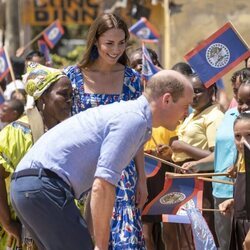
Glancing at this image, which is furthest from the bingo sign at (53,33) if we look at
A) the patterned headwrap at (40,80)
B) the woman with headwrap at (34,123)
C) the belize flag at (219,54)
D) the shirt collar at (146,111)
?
the shirt collar at (146,111)

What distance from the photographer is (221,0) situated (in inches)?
638

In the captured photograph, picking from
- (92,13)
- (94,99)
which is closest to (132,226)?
(94,99)

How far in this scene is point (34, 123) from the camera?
6.78 m

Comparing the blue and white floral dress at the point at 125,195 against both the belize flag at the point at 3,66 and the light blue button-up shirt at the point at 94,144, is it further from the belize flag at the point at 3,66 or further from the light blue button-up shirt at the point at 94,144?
the belize flag at the point at 3,66

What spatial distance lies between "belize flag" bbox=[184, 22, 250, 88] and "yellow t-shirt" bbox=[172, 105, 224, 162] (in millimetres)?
470

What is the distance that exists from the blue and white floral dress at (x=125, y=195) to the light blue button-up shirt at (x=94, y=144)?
1.12 meters

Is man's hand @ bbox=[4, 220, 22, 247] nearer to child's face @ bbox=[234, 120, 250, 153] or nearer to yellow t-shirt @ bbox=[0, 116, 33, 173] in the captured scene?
yellow t-shirt @ bbox=[0, 116, 33, 173]

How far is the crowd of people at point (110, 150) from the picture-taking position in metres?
5.57

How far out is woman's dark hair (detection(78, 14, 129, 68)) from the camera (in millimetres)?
7262

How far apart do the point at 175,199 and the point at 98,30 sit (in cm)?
171

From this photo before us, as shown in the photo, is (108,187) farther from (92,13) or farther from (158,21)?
(92,13)

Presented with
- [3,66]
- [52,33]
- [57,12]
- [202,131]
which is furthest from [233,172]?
[57,12]

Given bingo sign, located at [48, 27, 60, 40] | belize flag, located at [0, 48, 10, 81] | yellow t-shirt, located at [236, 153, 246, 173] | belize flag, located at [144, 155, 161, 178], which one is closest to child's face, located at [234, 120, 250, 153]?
yellow t-shirt, located at [236, 153, 246, 173]

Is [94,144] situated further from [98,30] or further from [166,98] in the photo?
[98,30]
